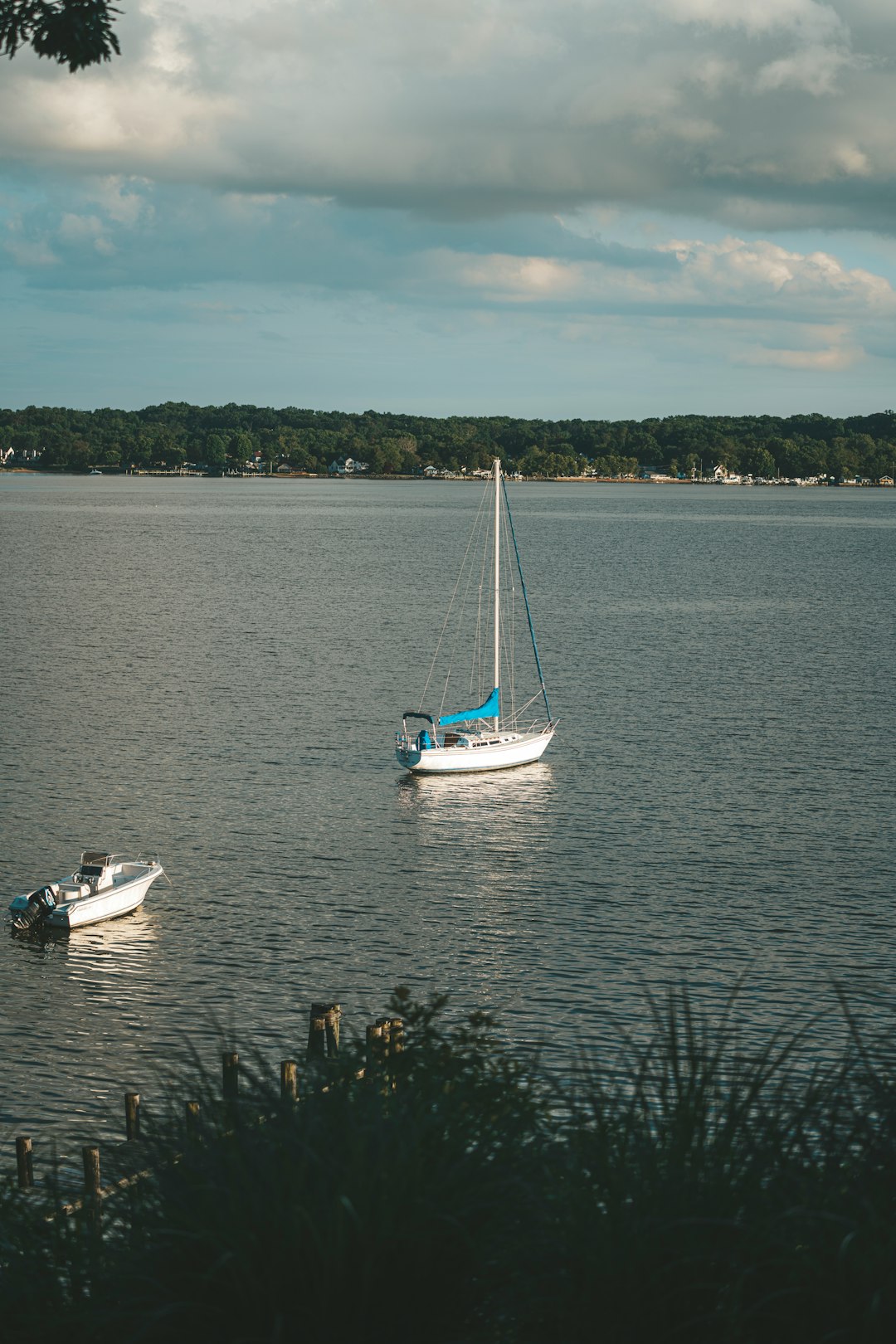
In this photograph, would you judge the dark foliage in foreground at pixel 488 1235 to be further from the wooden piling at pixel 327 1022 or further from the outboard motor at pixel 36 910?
the outboard motor at pixel 36 910

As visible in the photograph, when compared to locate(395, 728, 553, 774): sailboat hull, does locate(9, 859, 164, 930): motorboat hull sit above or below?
below

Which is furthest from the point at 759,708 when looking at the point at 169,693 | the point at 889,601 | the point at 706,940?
the point at 889,601

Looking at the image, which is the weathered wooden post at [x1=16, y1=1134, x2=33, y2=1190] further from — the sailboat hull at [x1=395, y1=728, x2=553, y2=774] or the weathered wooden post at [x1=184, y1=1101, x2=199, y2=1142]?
the sailboat hull at [x1=395, y1=728, x2=553, y2=774]

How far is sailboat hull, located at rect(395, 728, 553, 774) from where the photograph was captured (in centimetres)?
5391

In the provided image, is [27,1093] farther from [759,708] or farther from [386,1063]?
[759,708]

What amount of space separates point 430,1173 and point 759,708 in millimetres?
60570

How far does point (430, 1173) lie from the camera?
896 centimetres

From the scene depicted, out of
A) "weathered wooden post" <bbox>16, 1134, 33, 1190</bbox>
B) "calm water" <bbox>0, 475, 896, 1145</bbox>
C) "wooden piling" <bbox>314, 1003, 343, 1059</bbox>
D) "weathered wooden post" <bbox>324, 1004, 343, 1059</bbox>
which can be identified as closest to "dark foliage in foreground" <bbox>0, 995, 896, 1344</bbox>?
"calm water" <bbox>0, 475, 896, 1145</bbox>

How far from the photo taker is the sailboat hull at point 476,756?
177 ft

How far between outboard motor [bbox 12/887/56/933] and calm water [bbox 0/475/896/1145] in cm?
Result: 50

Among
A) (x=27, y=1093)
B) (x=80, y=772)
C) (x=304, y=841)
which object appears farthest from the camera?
(x=80, y=772)

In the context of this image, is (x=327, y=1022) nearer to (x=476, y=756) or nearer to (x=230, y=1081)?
(x=230, y=1081)

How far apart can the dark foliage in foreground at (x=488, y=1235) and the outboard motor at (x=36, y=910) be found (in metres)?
26.7

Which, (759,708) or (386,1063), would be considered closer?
(386,1063)
